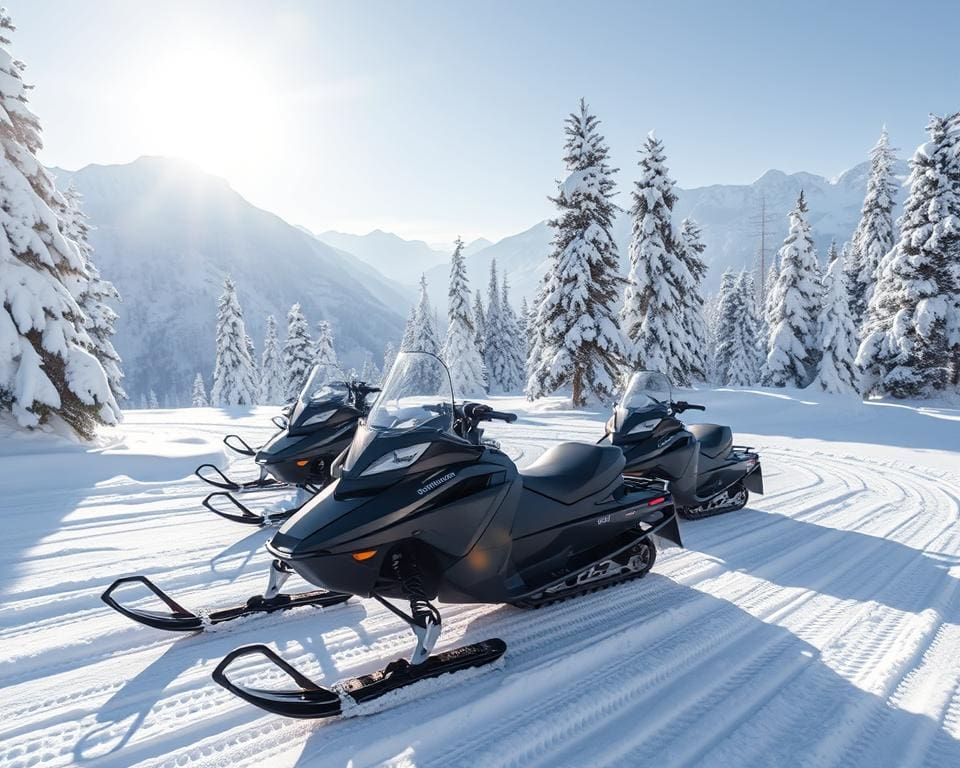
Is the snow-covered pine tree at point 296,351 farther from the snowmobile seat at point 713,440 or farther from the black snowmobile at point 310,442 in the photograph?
the snowmobile seat at point 713,440

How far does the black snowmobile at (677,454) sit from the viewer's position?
216 inches

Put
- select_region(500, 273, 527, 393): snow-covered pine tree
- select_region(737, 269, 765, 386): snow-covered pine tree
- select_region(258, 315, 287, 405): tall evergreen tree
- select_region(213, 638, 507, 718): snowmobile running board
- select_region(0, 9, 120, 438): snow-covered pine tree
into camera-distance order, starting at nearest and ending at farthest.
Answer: select_region(213, 638, 507, 718): snowmobile running board
select_region(0, 9, 120, 438): snow-covered pine tree
select_region(737, 269, 765, 386): snow-covered pine tree
select_region(258, 315, 287, 405): tall evergreen tree
select_region(500, 273, 527, 393): snow-covered pine tree

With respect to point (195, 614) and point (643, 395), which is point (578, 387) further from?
point (195, 614)

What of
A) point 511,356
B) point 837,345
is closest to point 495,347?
point 511,356

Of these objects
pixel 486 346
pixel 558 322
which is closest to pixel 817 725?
pixel 558 322

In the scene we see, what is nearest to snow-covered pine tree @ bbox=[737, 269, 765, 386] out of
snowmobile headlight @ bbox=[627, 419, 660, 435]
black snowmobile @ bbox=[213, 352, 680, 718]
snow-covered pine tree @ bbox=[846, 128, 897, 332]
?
snow-covered pine tree @ bbox=[846, 128, 897, 332]

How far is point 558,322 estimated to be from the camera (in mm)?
20203

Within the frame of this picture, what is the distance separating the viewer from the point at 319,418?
604cm

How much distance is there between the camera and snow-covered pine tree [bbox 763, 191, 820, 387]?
27.5 meters

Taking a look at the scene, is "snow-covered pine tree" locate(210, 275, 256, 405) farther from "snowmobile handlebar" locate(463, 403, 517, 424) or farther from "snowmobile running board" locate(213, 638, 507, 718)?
"snowmobile running board" locate(213, 638, 507, 718)

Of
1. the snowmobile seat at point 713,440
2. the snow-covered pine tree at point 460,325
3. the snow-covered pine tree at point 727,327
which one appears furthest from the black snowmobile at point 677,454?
the snow-covered pine tree at point 727,327

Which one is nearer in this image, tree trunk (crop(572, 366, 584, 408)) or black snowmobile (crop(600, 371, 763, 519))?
black snowmobile (crop(600, 371, 763, 519))

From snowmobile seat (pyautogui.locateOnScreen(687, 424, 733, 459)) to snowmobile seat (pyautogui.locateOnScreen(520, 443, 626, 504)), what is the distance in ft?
7.90

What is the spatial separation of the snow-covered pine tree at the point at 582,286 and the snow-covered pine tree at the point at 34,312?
46.5ft
